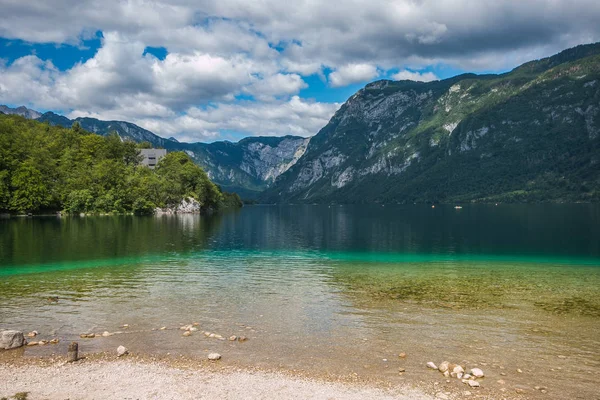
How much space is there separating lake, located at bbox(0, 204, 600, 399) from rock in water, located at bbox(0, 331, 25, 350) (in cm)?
62

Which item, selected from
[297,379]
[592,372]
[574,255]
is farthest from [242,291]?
[574,255]

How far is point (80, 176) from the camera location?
465 ft

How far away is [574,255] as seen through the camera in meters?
51.1

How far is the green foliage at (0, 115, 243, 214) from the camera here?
11800 cm

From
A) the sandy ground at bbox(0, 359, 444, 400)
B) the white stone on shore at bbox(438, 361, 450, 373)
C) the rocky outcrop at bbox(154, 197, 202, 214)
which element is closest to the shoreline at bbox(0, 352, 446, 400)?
the sandy ground at bbox(0, 359, 444, 400)

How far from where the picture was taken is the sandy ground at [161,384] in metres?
12.9

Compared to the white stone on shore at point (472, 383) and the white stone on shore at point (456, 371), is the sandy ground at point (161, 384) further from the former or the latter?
the white stone on shore at point (456, 371)

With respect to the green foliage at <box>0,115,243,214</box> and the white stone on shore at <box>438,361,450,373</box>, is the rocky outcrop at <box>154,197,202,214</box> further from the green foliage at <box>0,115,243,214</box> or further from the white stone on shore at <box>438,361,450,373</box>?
the white stone on shore at <box>438,361,450,373</box>

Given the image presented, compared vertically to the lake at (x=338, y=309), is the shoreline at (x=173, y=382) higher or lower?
higher

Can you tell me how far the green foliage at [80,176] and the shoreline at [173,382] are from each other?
12080 cm

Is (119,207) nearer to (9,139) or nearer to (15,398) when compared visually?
(9,139)

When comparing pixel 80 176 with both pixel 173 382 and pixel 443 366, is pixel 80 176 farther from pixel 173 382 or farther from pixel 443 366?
pixel 443 366

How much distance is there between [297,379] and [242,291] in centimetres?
1608

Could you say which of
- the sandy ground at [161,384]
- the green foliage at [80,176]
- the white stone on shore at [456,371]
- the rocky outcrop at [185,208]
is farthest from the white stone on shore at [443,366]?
the rocky outcrop at [185,208]
